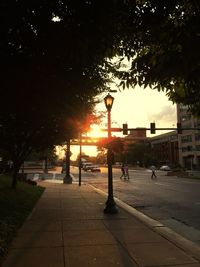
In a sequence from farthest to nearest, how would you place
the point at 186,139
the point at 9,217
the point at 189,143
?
1. the point at 186,139
2. the point at 189,143
3. the point at 9,217

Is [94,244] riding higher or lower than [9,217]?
lower

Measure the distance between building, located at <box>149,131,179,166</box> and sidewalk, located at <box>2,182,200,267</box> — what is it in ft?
371

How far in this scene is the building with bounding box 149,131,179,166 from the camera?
129 metres

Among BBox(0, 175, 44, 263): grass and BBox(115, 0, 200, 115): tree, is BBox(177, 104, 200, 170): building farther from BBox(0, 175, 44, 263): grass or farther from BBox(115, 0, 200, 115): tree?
BBox(115, 0, 200, 115): tree

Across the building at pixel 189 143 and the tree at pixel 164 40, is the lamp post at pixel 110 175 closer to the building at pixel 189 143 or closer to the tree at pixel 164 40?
the tree at pixel 164 40

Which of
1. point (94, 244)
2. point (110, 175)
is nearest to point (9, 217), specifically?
point (94, 244)

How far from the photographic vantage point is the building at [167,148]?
12925 cm

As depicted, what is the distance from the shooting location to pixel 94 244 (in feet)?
27.2

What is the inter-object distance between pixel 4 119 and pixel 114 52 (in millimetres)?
10007

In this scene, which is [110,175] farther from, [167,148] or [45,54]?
[167,148]

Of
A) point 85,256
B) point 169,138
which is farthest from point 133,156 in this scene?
point 85,256

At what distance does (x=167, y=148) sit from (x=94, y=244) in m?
130

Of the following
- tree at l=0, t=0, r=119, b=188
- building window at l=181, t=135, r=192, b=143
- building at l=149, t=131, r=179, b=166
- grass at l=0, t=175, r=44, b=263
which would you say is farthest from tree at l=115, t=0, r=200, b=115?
building at l=149, t=131, r=179, b=166

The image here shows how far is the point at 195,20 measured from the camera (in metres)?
4.84
